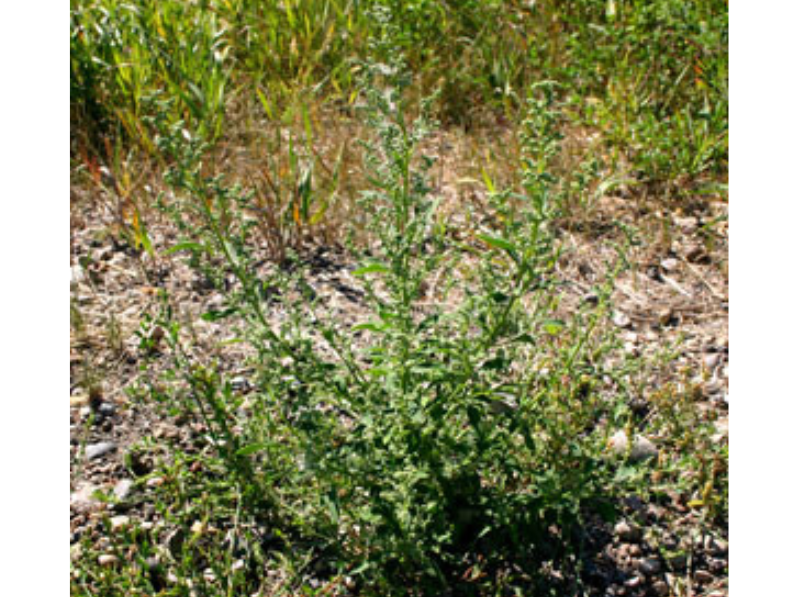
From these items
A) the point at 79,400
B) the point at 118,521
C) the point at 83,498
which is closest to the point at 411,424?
the point at 118,521

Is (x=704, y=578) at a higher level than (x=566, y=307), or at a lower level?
lower

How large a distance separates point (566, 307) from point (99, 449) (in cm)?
181

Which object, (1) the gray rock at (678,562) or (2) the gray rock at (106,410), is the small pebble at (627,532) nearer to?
(1) the gray rock at (678,562)

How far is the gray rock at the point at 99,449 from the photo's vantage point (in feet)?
8.79

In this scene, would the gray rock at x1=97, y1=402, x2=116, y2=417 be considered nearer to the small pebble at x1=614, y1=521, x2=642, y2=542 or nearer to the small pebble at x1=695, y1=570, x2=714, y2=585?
the small pebble at x1=614, y1=521, x2=642, y2=542

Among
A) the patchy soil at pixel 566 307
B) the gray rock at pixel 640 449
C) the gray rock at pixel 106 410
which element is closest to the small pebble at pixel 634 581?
the patchy soil at pixel 566 307

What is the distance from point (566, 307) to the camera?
326 centimetres

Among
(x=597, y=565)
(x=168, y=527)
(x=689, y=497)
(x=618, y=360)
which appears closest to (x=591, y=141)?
(x=618, y=360)

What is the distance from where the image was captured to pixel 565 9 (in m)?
4.77

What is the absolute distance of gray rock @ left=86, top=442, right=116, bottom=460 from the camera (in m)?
2.68

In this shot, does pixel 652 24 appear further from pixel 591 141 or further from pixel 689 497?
pixel 689 497

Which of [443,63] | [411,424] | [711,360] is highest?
[443,63]

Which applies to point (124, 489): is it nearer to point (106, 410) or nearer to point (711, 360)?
point (106, 410)

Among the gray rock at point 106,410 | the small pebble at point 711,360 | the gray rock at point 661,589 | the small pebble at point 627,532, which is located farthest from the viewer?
the small pebble at point 711,360
